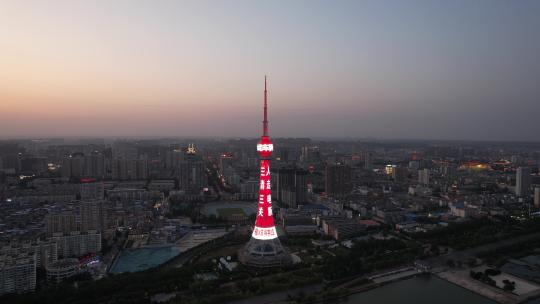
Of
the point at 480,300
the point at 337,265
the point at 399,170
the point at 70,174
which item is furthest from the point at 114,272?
the point at 399,170

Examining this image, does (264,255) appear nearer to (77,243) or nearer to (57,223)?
(77,243)

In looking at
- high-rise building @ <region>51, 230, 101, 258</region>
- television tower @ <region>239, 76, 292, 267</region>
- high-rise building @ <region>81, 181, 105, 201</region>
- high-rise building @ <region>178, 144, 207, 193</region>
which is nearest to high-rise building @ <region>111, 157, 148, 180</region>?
high-rise building @ <region>178, 144, 207, 193</region>

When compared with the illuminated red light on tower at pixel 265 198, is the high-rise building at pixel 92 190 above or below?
below

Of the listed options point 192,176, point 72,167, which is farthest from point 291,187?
point 72,167

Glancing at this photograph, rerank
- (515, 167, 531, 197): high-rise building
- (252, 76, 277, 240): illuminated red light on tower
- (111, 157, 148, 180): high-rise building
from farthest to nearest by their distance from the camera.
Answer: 1. (111, 157, 148, 180): high-rise building
2. (515, 167, 531, 197): high-rise building
3. (252, 76, 277, 240): illuminated red light on tower

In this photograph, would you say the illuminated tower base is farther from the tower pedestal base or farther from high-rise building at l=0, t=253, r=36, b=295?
high-rise building at l=0, t=253, r=36, b=295

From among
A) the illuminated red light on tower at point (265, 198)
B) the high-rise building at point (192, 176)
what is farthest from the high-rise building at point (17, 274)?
the high-rise building at point (192, 176)

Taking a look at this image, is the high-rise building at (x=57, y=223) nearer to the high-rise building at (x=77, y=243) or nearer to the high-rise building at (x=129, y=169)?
the high-rise building at (x=77, y=243)

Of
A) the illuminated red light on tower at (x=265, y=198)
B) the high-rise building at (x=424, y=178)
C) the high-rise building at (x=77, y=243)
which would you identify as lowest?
the high-rise building at (x=77, y=243)
